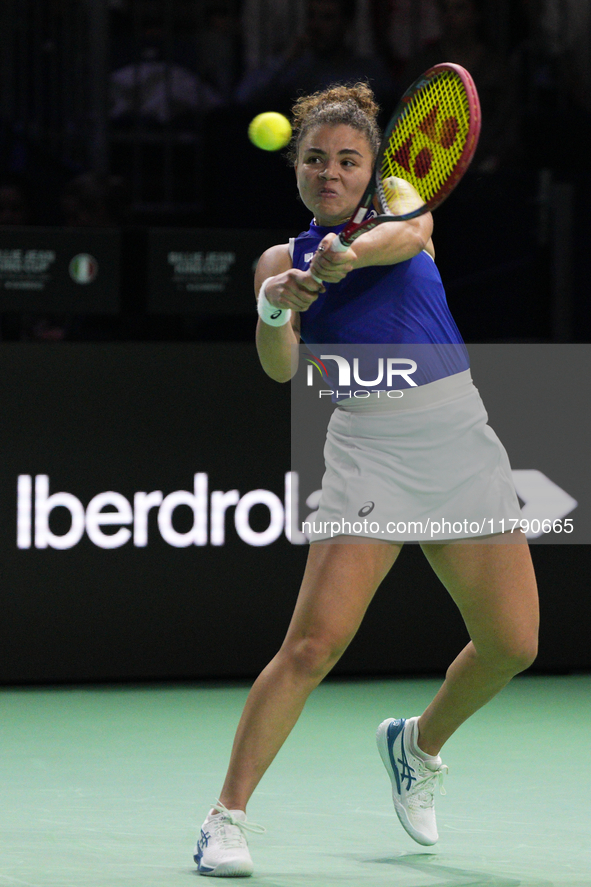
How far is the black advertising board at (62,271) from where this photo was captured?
17.6 feet

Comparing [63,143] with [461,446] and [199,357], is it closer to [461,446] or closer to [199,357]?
[199,357]

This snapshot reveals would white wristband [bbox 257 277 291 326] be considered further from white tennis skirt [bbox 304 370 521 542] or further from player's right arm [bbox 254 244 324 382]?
white tennis skirt [bbox 304 370 521 542]

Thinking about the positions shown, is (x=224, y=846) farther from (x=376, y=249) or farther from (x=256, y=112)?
(x=256, y=112)

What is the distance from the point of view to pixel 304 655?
286cm

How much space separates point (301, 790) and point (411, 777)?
55 cm

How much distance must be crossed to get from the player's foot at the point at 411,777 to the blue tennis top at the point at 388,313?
872mm

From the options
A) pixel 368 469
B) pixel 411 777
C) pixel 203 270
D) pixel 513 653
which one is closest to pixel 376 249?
pixel 368 469

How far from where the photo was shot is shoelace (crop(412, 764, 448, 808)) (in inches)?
124

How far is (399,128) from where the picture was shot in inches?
117

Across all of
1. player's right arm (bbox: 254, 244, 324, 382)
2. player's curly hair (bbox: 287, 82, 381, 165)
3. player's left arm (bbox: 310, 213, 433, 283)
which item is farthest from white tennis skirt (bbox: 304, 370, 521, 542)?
player's curly hair (bbox: 287, 82, 381, 165)

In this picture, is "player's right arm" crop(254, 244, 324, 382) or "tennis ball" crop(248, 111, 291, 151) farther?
"tennis ball" crop(248, 111, 291, 151)

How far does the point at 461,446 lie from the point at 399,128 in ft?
2.26

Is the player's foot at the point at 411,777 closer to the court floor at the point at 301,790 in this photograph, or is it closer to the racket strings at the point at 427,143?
the court floor at the point at 301,790

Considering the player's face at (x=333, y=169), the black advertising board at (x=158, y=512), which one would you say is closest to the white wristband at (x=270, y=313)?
the player's face at (x=333, y=169)
